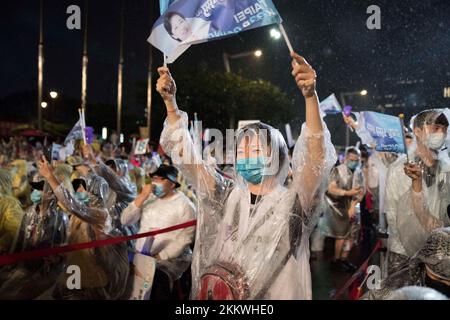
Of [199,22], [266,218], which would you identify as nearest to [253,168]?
[266,218]

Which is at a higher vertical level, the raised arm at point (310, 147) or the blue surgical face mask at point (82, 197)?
the raised arm at point (310, 147)

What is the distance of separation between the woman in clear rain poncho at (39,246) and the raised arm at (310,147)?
254 centimetres

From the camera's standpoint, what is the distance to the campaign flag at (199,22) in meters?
2.21

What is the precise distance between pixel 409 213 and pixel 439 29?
10.7 ft

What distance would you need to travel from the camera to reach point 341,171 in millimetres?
6941

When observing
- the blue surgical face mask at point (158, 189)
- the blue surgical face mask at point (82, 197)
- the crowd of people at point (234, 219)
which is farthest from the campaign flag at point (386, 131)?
the blue surgical face mask at point (82, 197)

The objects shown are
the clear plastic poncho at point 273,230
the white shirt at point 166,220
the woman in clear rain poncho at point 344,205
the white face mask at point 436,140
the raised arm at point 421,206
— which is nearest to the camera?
the clear plastic poncho at point 273,230

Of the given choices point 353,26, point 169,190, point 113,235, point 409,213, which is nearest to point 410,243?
point 409,213

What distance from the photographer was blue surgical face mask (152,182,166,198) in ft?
13.4

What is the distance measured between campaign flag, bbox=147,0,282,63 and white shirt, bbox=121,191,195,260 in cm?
198

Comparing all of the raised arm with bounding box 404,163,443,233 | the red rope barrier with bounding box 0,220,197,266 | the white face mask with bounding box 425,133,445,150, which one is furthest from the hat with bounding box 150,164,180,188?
the white face mask with bounding box 425,133,445,150

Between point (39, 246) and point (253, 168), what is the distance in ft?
7.75

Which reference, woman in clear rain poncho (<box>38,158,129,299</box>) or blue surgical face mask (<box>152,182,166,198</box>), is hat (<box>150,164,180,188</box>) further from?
woman in clear rain poncho (<box>38,158,129,299</box>)

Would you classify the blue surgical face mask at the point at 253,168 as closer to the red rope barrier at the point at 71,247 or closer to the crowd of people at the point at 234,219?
the crowd of people at the point at 234,219
